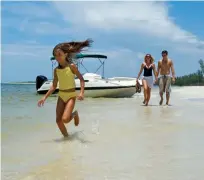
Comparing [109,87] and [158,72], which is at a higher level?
[158,72]

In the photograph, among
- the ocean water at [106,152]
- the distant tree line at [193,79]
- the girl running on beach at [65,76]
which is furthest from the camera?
the distant tree line at [193,79]

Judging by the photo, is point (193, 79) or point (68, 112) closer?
point (68, 112)

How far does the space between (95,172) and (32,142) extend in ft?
6.73

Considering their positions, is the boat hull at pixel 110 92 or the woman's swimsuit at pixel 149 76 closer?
the woman's swimsuit at pixel 149 76

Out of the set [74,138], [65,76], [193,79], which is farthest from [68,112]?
[193,79]

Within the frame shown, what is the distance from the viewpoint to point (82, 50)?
605 centimetres

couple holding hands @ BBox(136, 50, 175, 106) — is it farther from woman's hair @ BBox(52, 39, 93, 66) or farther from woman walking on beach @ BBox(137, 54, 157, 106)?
woman's hair @ BBox(52, 39, 93, 66)

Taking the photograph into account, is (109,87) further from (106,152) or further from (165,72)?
(106,152)

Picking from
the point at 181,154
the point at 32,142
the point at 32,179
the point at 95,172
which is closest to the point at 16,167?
the point at 32,179

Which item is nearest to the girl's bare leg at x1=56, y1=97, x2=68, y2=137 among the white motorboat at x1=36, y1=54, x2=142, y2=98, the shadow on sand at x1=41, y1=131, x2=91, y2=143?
the shadow on sand at x1=41, y1=131, x2=91, y2=143

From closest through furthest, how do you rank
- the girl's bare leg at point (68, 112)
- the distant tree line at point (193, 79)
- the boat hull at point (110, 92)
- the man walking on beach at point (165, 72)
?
1. the girl's bare leg at point (68, 112)
2. the man walking on beach at point (165, 72)
3. the boat hull at point (110, 92)
4. the distant tree line at point (193, 79)

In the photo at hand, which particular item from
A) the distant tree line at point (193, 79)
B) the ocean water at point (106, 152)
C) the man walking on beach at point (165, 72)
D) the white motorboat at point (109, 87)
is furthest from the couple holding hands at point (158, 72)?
the distant tree line at point (193, 79)

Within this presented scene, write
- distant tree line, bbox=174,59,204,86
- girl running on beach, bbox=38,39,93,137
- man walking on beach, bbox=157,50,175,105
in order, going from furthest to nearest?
distant tree line, bbox=174,59,204,86 → man walking on beach, bbox=157,50,175,105 → girl running on beach, bbox=38,39,93,137

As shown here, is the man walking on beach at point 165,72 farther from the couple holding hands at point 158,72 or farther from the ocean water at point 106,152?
the ocean water at point 106,152
